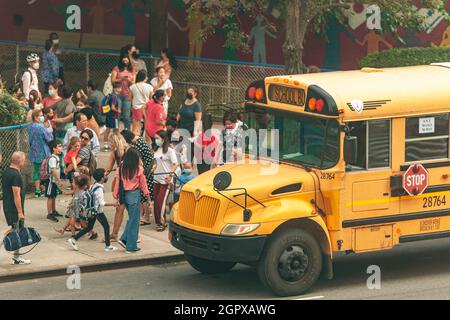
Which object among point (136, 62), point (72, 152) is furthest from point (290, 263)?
point (136, 62)

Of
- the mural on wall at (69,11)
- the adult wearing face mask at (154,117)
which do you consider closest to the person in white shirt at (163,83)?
the adult wearing face mask at (154,117)

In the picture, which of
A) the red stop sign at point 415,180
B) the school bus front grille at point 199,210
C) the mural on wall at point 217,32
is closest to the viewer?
the school bus front grille at point 199,210

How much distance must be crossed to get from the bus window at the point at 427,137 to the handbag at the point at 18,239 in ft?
17.7

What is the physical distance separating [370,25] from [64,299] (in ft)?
52.9

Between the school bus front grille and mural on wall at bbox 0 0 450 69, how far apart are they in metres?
13.3

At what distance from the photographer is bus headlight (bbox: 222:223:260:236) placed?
49.2 ft

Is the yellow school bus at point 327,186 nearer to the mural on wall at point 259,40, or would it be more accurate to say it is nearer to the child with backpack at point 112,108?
the child with backpack at point 112,108

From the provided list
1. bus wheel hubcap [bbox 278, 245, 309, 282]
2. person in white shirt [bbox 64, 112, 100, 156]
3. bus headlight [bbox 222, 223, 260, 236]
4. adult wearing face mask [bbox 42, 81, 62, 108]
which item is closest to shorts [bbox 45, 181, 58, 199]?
person in white shirt [bbox 64, 112, 100, 156]

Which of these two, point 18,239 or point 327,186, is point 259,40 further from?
point 327,186

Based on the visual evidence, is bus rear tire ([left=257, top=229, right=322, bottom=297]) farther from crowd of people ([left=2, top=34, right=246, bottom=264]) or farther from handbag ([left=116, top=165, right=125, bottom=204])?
handbag ([left=116, top=165, right=125, bottom=204])

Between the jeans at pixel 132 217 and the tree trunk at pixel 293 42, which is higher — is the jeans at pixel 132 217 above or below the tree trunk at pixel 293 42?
below

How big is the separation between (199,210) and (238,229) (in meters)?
0.74

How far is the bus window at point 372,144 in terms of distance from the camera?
15.5 metres

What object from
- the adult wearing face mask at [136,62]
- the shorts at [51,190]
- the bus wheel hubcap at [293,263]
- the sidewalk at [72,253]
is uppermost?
the adult wearing face mask at [136,62]
